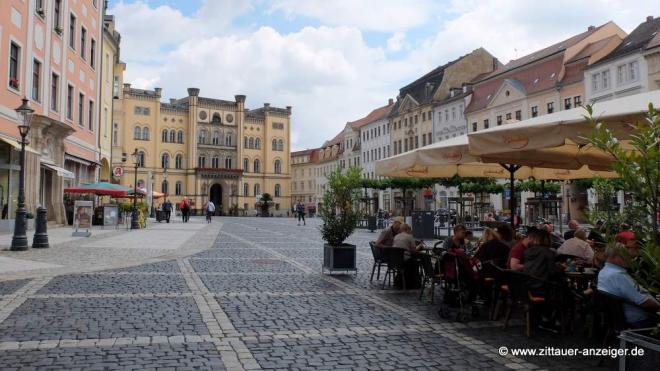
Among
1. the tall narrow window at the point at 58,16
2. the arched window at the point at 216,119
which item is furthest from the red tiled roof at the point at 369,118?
the tall narrow window at the point at 58,16

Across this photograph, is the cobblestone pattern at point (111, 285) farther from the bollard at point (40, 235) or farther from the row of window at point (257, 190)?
the row of window at point (257, 190)

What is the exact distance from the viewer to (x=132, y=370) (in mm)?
5148

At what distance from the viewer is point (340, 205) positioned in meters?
12.1

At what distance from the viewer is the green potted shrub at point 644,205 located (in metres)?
3.40

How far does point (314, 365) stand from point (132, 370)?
1.63 metres

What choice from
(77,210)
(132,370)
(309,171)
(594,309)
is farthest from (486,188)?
(309,171)

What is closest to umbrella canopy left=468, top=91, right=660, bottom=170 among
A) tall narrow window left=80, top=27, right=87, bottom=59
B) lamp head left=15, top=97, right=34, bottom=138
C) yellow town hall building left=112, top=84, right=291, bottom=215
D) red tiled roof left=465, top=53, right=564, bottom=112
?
lamp head left=15, top=97, right=34, bottom=138

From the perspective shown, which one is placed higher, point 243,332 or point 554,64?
point 554,64

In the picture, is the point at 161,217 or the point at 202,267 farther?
the point at 161,217

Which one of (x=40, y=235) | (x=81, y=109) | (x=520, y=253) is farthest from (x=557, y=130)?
(x=81, y=109)

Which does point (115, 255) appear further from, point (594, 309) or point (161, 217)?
point (161, 217)

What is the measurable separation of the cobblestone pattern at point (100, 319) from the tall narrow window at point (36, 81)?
62.1 feet

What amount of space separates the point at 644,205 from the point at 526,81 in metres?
52.7

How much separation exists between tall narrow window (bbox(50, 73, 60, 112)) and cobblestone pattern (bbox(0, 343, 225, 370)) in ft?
78.3
